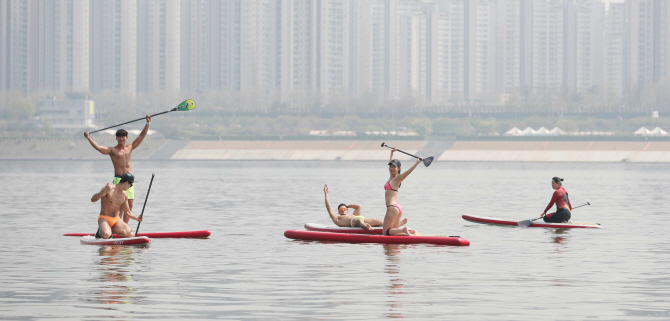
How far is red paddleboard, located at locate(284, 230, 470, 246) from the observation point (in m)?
23.1

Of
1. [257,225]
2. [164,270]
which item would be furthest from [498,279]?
[257,225]

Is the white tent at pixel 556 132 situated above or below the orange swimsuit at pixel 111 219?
above

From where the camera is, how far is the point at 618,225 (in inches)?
1271

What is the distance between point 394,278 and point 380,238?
5399 mm

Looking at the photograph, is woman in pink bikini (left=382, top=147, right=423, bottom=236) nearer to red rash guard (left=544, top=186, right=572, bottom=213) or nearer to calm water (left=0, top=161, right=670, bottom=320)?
calm water (left=0, top=161, right=670, bottom=320)

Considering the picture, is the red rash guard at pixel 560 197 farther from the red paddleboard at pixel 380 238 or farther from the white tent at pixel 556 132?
the white tent at pixel 556 132

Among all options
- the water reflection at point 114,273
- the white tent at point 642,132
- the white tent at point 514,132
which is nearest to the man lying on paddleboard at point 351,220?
the water reflection at point 114,273

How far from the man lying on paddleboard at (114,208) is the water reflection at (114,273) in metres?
0.37

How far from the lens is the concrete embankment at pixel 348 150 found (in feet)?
538

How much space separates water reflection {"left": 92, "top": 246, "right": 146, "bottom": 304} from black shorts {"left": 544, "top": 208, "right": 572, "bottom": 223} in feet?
41.0

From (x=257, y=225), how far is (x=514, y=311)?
17.9 m

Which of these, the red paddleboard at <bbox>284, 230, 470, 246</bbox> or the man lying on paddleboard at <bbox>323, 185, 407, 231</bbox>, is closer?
the red paddleboard at <bbox>284, 230, 470, 246</bbox>

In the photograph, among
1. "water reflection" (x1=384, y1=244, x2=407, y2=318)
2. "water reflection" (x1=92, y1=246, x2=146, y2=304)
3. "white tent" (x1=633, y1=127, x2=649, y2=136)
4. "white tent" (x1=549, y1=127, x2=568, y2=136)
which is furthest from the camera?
"white tent" (x1=549, y1=127, x2=568, y2=136)

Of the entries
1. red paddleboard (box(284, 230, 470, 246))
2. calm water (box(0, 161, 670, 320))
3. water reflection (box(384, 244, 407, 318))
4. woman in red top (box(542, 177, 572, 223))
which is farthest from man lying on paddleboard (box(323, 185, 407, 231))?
woman in red top (box(542, 177, 572, 223))
